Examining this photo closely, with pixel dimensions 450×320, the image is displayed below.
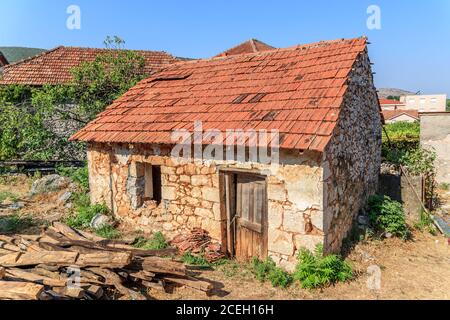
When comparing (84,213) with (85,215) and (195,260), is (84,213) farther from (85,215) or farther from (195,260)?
(195,260)

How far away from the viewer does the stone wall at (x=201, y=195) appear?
5.71 metres

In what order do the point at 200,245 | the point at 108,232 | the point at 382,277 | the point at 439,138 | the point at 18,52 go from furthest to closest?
the point at 18,52, the point at 439,138, the point at 108,232, the point at 200,245, the point at 382,277

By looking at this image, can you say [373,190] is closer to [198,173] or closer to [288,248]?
[288,248]

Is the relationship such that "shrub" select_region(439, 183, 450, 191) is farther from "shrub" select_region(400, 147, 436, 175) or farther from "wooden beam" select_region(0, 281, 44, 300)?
"wooden beam" select_region(0, 281, 44, 300)

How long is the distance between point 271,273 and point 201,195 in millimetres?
2144

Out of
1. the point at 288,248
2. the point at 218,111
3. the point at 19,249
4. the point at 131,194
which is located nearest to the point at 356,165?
the point at 288,248

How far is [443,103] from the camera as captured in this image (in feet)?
191

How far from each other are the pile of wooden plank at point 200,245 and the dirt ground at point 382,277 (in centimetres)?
32

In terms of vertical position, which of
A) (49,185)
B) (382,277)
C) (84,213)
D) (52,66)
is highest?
(52,66)

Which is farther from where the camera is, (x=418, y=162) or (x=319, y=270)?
(x=418, y=162)

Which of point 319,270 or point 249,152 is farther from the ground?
point 249,152

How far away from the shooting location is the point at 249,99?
288 inches

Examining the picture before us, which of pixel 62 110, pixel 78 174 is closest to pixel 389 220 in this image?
pixel 78 174

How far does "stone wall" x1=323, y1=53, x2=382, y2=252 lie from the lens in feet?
19.5
